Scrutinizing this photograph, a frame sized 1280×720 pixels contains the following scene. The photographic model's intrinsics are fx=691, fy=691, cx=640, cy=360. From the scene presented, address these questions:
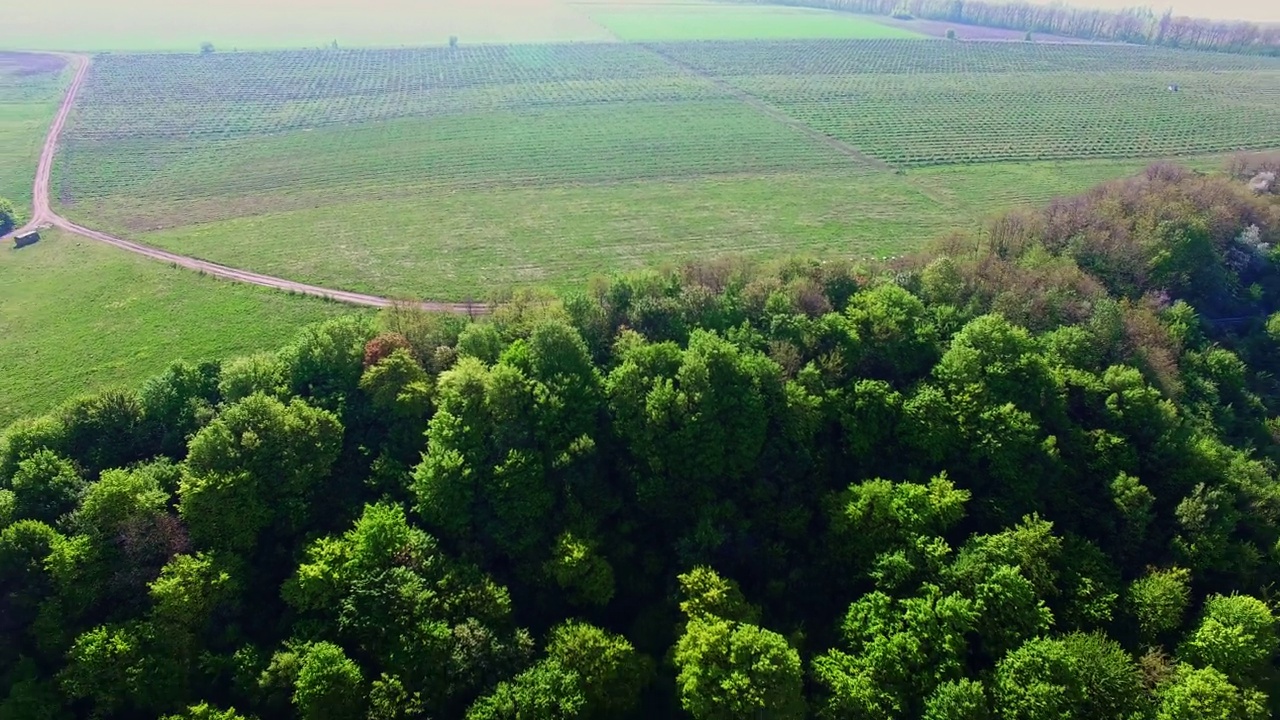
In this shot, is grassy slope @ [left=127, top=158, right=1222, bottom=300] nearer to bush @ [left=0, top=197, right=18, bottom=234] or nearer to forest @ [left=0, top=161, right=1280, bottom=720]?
bush @ [left=0, top=197, right=18, bottom=234]

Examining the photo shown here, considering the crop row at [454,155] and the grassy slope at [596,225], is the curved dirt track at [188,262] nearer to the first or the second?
the grassy slope at [596,225]

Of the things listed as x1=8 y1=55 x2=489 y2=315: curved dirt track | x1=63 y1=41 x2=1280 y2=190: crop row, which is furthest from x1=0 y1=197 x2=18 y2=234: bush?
x1=63 y1=41 x2=1280 y2=190: crop row

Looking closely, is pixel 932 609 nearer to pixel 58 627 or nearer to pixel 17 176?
pixel 58 627

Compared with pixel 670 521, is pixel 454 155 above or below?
above

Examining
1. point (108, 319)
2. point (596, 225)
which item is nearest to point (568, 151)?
point (596, 225)

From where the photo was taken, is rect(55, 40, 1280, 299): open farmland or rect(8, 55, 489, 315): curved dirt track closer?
rect(8, 55, 489, 315): curved dirt track

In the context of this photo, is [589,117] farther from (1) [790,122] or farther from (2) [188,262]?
(2) [188,262]
